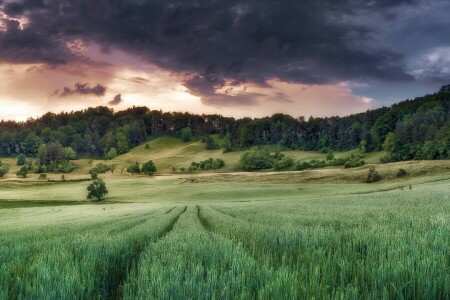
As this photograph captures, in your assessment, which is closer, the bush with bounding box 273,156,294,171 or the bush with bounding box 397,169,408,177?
the bush with bounding box 397,169,408,177

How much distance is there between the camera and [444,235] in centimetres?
613

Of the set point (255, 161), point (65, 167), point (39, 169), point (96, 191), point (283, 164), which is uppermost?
point (65, 167)

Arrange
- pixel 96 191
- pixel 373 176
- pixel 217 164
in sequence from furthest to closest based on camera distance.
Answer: pixel 217 164 < pixel 373 176 < pixel 96 191

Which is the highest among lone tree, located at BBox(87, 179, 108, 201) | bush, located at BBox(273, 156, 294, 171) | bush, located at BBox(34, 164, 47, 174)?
bush, located at BBox(34, 164, 47, 174)

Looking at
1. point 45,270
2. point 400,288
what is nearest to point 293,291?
point 400,288

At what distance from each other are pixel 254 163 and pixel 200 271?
155 m

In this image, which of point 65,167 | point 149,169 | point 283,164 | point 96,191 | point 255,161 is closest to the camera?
point 96,191

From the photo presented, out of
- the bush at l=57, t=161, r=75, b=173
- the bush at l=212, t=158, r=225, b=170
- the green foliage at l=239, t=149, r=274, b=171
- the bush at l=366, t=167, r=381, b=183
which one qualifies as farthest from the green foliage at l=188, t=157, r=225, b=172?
the bush at l=366, t=167, r=381, b=183

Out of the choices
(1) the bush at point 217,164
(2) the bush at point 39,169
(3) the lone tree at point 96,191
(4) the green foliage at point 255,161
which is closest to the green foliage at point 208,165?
(1) the bush at point 217,164

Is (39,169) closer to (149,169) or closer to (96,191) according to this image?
(149,169)

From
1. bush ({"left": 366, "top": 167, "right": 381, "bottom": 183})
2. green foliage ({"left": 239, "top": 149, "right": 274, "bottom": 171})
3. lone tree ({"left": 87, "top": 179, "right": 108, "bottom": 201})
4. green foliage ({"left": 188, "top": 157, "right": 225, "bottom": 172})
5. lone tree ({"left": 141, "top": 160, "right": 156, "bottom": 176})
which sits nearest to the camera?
lone tree ({"left": 87, "top": 179, "right": 108, "bottom": 201})

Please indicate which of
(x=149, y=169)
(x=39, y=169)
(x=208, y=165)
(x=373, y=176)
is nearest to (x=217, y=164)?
(x=208, y=165)

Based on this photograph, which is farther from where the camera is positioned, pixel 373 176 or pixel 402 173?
pixel 373 176

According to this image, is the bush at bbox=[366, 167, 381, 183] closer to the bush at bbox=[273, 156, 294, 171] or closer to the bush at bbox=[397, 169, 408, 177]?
the bush at bbox=[397, 169, 408, 177]
